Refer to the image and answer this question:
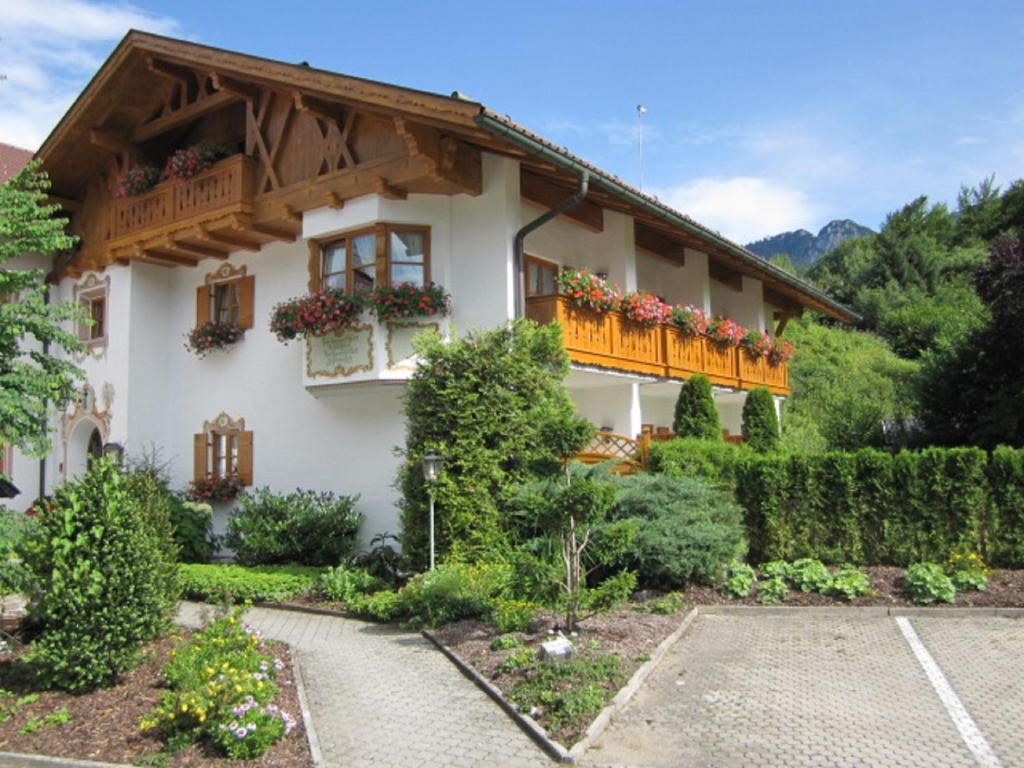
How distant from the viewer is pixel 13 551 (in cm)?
820

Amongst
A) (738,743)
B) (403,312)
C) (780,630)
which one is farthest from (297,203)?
(738,743)

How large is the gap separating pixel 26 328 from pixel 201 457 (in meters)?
8.20

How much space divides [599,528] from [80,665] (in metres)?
5.78

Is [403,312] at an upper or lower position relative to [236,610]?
upper

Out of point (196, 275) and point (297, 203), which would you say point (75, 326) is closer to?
point (196, 275)

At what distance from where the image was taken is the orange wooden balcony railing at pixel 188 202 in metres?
15.1

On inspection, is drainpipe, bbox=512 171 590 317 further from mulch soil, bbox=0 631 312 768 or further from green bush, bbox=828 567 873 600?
mulch soil, bbox=0 631 312 768

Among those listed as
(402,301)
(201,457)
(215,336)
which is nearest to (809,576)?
(402,301)

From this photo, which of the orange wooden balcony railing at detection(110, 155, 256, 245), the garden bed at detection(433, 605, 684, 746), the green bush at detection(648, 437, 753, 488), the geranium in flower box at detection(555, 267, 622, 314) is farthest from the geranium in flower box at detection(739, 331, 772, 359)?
the orange wooden balcony railing at detection(110, 155, 256, 245)

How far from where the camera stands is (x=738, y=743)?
6285 mm

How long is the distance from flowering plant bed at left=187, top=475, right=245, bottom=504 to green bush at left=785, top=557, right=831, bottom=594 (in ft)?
32.2

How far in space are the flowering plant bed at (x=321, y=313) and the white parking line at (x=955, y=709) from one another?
28.1ft

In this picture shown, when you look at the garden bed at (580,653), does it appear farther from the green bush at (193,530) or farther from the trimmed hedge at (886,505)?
the green bush at (193,530)

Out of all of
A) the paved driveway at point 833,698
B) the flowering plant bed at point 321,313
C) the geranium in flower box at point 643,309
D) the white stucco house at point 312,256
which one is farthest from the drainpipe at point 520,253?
the paved driveway at point 833,698
